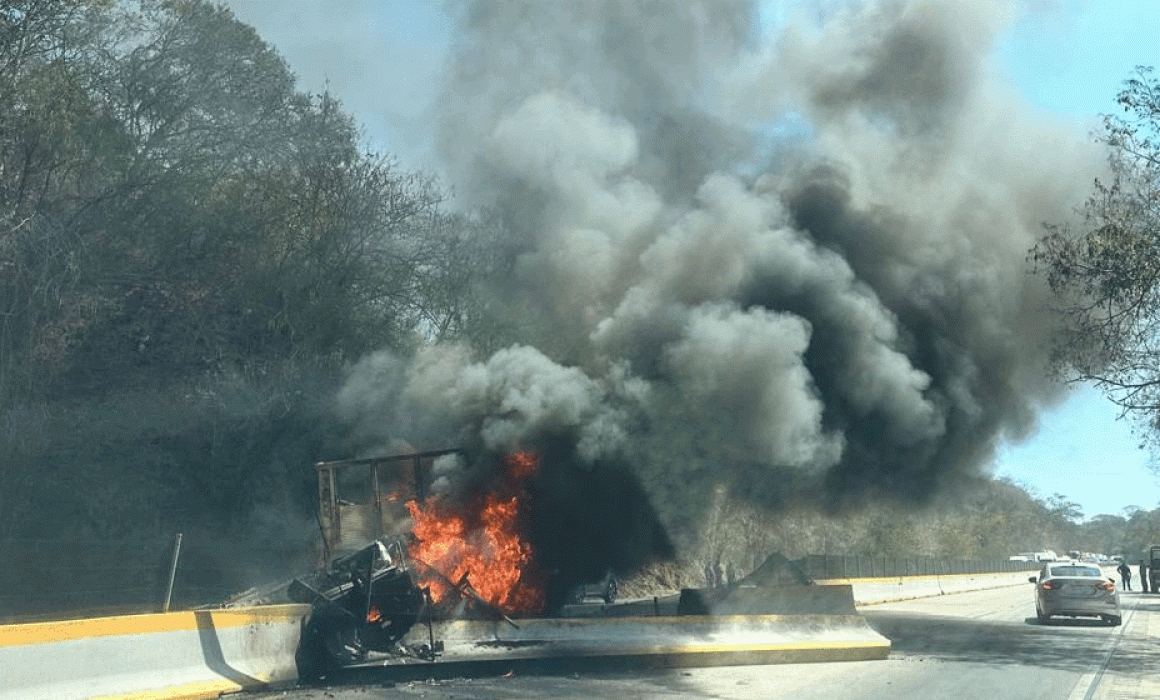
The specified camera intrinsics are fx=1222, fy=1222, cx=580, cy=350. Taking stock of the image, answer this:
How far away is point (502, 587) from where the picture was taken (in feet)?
60.0

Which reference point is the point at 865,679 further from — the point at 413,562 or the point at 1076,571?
the point at 1076,571

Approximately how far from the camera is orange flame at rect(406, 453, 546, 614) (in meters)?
17.4

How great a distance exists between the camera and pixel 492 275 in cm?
3008

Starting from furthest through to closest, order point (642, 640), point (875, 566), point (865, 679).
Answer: point (875, 566)
point (642, 640)
point (865, 679)

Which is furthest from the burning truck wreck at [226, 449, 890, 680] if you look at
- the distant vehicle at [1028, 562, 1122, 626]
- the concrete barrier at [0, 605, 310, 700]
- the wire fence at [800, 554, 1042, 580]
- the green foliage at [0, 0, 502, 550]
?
the distant vehicle at [1028, 562, 1122, 626]

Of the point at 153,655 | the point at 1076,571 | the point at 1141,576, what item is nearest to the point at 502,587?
the point at 153,655

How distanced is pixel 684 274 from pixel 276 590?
1038 cm

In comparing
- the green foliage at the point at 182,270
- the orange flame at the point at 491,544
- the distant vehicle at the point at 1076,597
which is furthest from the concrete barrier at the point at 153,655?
the distant vehicle at the point at 1076,597

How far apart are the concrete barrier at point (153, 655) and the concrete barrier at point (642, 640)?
1.86m

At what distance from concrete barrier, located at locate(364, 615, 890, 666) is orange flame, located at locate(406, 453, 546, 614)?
5.42 feet

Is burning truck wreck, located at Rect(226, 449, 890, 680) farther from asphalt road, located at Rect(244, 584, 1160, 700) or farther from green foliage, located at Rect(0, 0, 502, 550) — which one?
green foliage, located at Rect(0, 0, 502, 550)

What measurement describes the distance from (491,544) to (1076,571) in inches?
615

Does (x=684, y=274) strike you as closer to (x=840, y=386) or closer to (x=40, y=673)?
(x=840, y=386)

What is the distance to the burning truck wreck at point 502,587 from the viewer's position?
1414 centimetres
